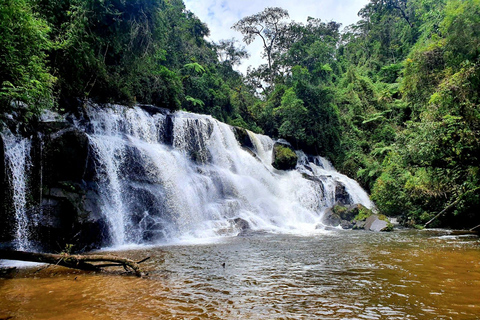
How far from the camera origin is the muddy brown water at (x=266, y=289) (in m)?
3.57

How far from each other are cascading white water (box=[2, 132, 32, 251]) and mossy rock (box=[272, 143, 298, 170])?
51.4 feet

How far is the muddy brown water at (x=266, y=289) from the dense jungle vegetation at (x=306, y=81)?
374cm

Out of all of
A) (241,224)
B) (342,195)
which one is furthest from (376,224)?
(241,224)

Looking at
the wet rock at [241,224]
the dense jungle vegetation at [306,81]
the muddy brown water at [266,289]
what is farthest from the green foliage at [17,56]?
the wet rock at [241,224]

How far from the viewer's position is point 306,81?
88.3 feet

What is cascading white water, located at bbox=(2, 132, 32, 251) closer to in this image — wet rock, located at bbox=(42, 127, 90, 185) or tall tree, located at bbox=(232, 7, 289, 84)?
wet rock, located at bbox=(42, 127, 90, 185)

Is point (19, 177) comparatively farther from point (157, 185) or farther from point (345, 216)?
point (345, 216)

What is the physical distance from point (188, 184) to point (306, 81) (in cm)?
1809

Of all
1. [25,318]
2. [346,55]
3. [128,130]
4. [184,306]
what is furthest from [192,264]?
[346,55]

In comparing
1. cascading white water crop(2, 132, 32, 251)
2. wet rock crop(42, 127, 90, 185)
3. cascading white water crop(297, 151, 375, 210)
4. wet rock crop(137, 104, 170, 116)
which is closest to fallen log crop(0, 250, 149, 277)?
cascading white water crop(2, 132, 32, 251)

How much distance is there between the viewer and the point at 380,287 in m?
4.39

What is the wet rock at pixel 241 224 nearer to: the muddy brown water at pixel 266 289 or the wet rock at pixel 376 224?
the muddy brown water at pixel 266 289

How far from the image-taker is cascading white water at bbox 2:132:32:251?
25.5 feet

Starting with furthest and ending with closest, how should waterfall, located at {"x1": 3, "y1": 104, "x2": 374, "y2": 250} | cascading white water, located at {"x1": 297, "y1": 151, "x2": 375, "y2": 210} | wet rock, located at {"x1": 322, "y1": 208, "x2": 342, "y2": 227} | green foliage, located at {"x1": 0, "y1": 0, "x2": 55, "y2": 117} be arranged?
cascading white water, located at {"x1": 297, "y1": 151, "x2": 375, "y2": 210}
wet rock, located at {"x1": 322, "y1": 208, "x2": 342, "y2": 227}
waterfall, located at {"x1": 3, "y1": 104, "x2": 374, "y2": 250}
green foliage, located at {"x1": 0, "y1": 0, "x2": 55, "y2": 117}
